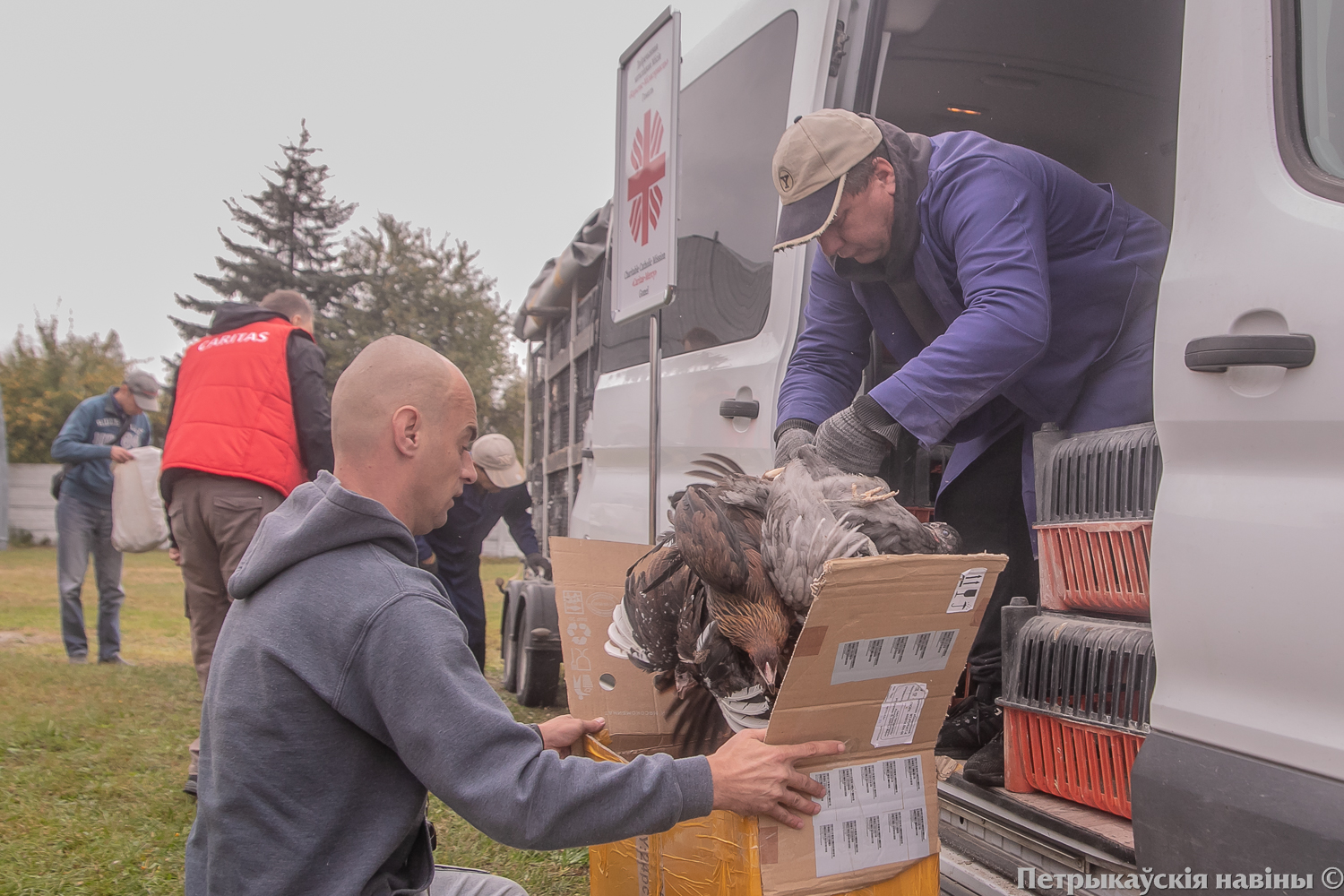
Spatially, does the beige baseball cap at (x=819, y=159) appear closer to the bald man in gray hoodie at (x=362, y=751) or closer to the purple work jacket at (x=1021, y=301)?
the purple work jacket at (x=1021, y=301)

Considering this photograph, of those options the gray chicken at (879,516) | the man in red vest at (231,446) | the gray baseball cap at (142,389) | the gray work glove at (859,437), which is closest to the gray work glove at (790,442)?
the gray work glove at (859,437)

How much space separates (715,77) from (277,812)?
3058 millimetres

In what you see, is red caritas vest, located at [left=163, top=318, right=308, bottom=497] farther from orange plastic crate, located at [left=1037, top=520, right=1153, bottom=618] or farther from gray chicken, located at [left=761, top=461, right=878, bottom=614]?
orange plastic crate, located at [left=1037, top=520, right=1153, bottom=618]

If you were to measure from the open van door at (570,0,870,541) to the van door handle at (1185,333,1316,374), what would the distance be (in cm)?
149

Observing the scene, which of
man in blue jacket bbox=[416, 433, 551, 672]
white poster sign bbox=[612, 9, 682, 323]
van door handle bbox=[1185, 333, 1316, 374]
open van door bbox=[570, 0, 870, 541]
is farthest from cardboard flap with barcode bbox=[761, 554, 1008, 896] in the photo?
man in blue jacket bbox=[416, 433, 551, 672]

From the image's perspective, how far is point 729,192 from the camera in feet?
11.0

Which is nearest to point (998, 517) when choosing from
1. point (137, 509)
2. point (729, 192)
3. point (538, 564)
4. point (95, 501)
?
point (729, 192)

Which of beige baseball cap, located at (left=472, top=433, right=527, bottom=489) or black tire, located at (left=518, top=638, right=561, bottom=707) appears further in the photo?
beige baseball cap, located at (left=472, top=433, right=527, bottom=489)

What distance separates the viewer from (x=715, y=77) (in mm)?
3547

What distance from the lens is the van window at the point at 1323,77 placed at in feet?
4.91

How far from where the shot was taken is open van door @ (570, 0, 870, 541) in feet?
9.66

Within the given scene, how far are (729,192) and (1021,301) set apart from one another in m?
1.44

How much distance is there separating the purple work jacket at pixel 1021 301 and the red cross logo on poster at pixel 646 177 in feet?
2.76

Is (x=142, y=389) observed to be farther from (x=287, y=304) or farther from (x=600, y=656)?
(x=600, y=656)
